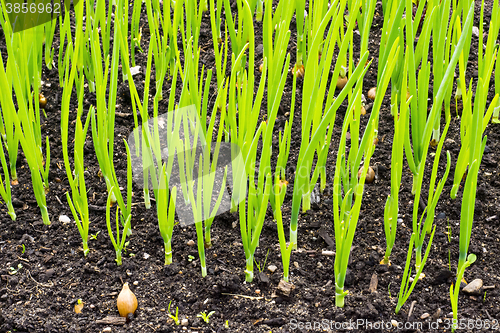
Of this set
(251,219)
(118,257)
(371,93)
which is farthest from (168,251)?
(371,93)

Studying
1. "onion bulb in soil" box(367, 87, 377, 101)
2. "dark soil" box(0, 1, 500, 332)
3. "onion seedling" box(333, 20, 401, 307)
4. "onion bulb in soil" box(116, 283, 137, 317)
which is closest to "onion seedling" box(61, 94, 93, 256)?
"dark soil" box(0, 1, 500, 332)

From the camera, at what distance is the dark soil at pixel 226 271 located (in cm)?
114

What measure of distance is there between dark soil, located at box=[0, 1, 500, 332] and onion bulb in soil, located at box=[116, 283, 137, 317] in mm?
25

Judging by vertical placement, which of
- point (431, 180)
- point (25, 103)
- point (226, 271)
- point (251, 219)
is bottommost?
point (226, 271)

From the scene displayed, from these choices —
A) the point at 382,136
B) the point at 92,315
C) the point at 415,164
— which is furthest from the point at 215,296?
the point at 382,136

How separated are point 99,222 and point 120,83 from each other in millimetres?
711

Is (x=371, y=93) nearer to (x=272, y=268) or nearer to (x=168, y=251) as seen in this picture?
(x=272, y=268)

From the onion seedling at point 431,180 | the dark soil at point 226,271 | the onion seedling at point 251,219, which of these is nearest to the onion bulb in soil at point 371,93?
the dark soil at point 226,271

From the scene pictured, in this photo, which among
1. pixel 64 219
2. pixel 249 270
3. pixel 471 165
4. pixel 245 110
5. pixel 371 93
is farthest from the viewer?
pixel 371 93

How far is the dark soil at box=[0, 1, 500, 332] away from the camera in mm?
1140

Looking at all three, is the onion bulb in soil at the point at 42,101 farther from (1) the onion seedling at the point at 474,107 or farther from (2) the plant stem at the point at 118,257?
(1) the onion seedling at the point at 474,107

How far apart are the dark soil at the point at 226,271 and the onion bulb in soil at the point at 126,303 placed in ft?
0.08

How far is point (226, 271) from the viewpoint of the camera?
126cm

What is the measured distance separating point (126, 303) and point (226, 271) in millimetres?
268
